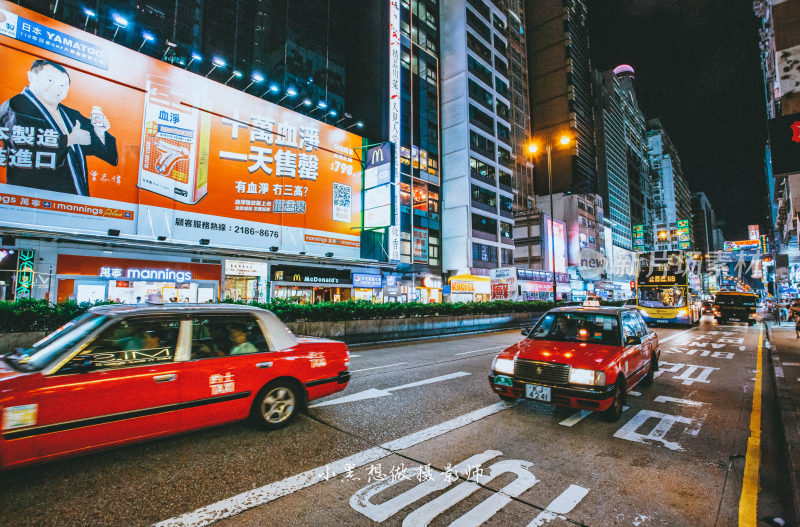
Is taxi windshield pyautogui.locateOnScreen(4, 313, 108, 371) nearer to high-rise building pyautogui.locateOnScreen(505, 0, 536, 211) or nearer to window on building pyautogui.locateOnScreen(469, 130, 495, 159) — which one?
window on building pyautogui.locateOnScreen(469, 130, 495, 159)

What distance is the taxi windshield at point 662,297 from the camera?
20.3 metres

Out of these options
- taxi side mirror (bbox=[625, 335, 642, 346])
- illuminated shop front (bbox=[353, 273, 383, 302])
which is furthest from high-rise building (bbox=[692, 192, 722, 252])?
taxi side mirror (bbox=[625, 335, 642, 346])

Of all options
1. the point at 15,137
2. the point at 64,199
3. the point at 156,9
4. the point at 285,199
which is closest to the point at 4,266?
the point at 64,199

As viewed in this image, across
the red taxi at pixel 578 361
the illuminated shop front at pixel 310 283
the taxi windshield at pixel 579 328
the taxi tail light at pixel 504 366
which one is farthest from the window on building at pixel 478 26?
the taxi tail light at pixel 504 366

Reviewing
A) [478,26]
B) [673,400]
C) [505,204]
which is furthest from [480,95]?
[673,400]

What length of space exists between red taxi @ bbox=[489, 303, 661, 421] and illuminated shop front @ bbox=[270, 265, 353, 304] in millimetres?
16358

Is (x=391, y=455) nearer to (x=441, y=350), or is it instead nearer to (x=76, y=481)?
(x=76, y=481)

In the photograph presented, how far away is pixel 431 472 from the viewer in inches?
142

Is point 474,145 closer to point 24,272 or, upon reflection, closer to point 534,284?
point 534,284

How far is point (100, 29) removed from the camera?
62.9ft

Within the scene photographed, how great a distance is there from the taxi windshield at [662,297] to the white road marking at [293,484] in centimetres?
2110

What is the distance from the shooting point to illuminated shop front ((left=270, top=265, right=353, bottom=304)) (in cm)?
2236

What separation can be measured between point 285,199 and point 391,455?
20150 millimetres

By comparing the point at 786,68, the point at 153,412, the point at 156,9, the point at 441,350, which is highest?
the point at 156,9
